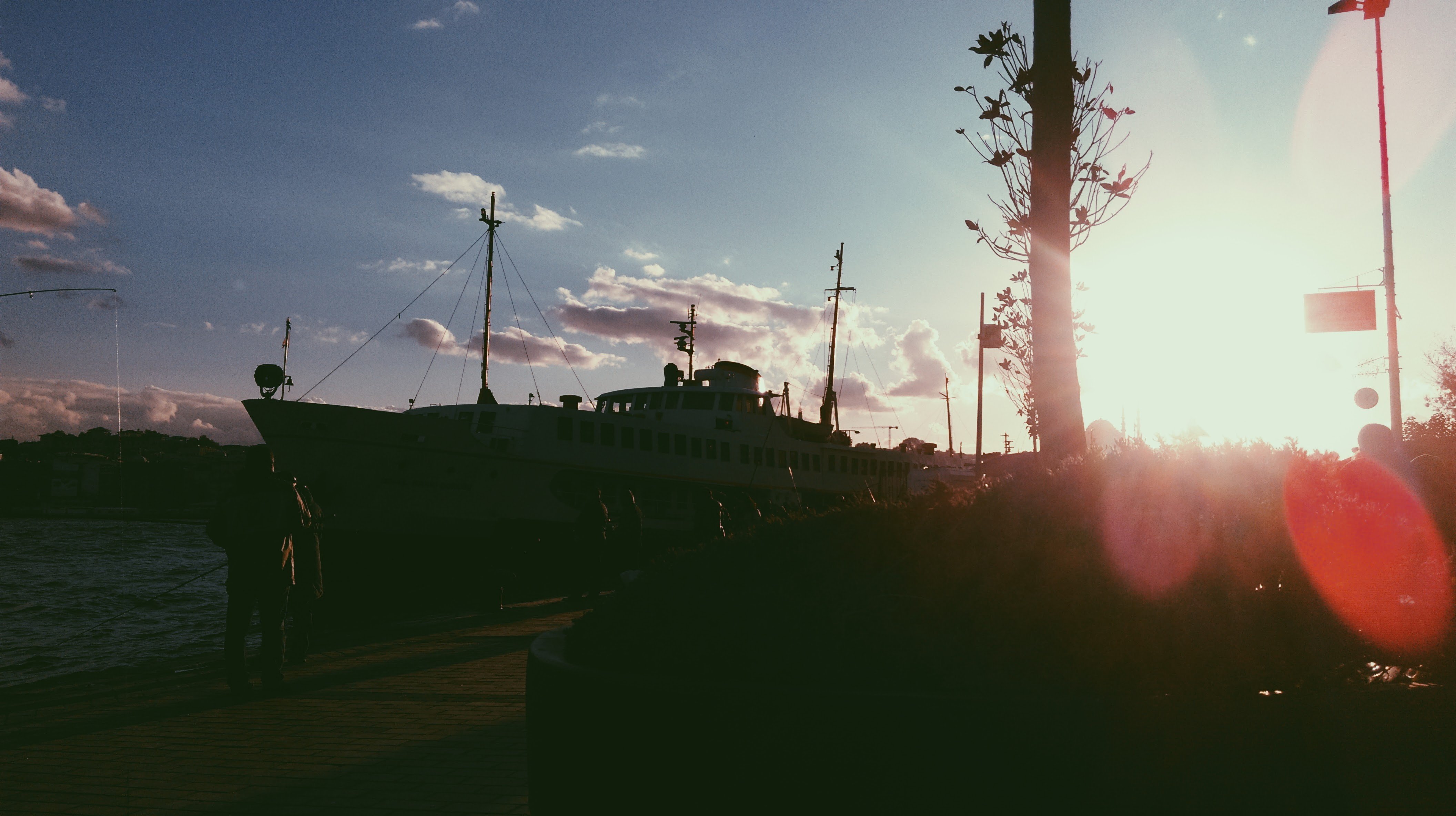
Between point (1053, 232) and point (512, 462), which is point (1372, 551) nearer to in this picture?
point (1053, 232)

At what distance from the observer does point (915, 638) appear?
10.3 ft

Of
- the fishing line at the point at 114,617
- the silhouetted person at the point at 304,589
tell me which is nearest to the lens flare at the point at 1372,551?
the silhouetted person at the point at 304,589

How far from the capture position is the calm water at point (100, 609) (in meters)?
12.6

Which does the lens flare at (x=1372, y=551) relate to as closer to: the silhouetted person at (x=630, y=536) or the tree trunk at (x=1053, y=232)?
the tree trunk at (x=1053, y=232)

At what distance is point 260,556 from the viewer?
23.2 ft

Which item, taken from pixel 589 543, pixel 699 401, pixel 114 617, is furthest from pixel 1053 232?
pixel 699 401

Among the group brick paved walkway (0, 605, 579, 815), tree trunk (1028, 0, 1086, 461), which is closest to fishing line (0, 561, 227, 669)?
brick paved walkway (0, 605, 579, 815)

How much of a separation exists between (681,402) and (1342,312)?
20827 mm

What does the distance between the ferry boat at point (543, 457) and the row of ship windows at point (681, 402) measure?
5 cm

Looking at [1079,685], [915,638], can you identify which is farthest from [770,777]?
[1079,685]

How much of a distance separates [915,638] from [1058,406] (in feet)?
10.0

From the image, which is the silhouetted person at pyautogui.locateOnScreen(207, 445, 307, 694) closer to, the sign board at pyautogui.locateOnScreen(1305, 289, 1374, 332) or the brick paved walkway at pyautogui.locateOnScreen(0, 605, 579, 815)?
the brick paved walkway at pyautogui.locateOnScreen(0, 605, 579, 815)

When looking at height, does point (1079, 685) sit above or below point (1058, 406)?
below

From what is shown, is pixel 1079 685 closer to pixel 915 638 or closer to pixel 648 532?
pixel 915 638
